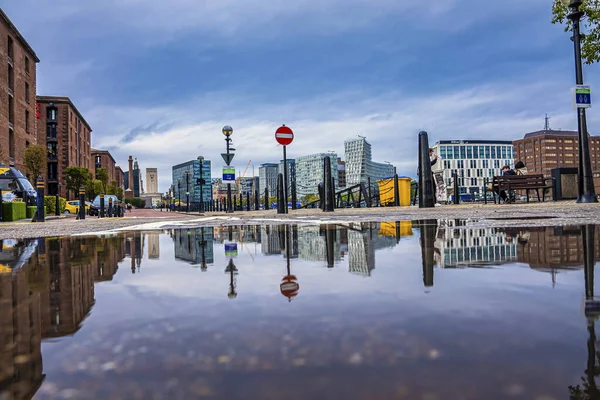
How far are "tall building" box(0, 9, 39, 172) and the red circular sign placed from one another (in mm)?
29160

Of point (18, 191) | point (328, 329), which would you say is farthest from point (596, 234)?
point (18, 191)

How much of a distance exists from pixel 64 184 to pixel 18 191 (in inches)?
1792

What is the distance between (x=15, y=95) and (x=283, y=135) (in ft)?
114

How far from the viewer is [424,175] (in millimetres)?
13672

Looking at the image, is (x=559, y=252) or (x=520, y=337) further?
(x=559, y=252)

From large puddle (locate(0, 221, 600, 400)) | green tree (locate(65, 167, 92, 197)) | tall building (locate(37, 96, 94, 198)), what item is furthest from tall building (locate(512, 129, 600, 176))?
large puddle (locate(0, 221, 600, 400))

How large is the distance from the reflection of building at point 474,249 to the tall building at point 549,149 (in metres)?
188

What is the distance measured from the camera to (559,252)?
3119 millimetres

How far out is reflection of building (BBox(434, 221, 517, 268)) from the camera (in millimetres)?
2904

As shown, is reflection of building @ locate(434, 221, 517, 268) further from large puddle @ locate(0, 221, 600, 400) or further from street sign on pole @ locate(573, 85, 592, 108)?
street sign on pole @ locate(573, 85, 592, 108)

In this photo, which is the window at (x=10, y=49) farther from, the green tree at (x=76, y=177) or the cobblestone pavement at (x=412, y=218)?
the cobblestone pavement at (x=412, y=218)

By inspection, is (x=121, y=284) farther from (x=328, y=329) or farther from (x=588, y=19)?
(x=588, y=19)

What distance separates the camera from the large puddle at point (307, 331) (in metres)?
1.01

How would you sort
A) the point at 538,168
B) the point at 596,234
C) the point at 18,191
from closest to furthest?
the point at 596,234 < the point at 18,191 < the point at 538,168
